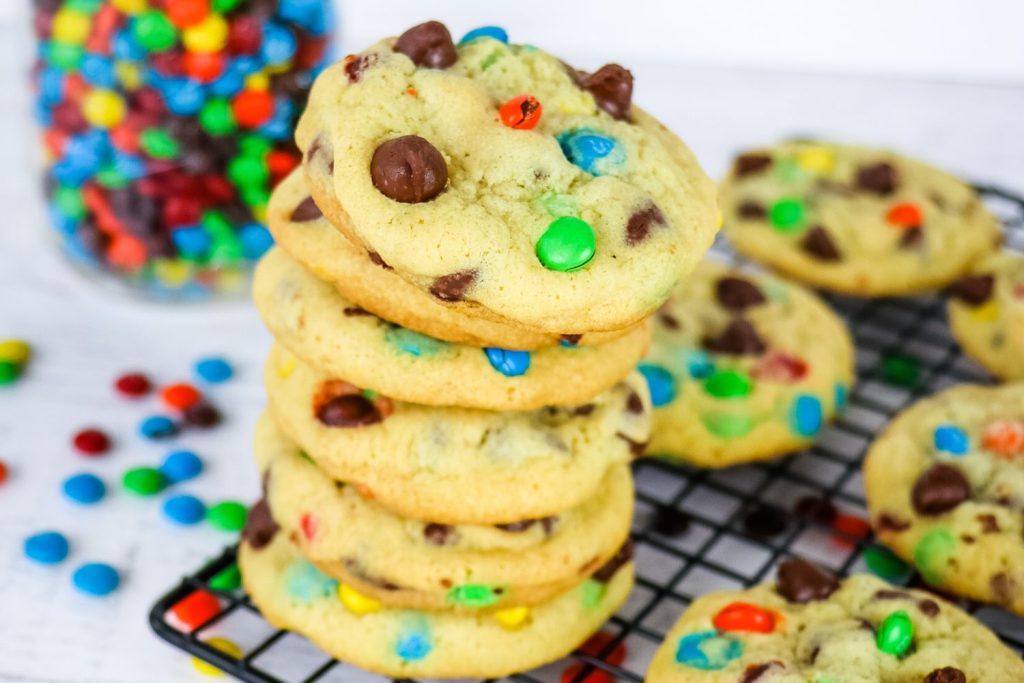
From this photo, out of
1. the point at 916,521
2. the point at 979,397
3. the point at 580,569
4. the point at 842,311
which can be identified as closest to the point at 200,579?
the point at 580,569

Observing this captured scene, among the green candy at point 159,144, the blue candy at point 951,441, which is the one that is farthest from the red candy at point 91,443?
the blue candy at point 951,441

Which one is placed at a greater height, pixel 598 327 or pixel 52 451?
pixel 598 327

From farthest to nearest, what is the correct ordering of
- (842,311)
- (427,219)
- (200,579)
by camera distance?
(842,311) < (200,579) < (427,219)

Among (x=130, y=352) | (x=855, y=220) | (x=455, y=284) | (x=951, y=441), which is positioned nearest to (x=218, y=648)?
(x=455, y=284)

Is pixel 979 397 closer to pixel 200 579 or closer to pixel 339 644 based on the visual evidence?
pixel 339 644

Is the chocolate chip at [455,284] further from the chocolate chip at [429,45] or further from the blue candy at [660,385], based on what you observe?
the blue candy at [660,385]

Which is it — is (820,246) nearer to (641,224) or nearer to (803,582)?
(803,582)

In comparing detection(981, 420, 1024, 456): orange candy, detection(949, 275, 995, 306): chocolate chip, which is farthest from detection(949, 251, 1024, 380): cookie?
detection(981, 420, 1024, 456): orange candy
